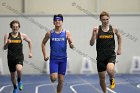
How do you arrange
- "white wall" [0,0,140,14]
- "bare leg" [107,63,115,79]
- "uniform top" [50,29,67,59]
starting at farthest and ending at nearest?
"white wall" [0,0,140,14] < "uniform top" [50,29,67,59] < "bare leg" [107,63,115,79]

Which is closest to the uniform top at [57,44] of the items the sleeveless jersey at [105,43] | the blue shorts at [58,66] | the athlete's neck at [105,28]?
the blue shorts at [58,66]

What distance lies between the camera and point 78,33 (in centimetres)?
1797

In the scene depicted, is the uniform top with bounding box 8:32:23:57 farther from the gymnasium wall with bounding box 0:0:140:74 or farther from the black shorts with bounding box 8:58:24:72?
the gymnasium wall with bounding box 0:0:140:74

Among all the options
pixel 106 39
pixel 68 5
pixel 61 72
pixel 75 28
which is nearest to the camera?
pixel 106 39

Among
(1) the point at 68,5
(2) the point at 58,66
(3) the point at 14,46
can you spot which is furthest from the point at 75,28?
(2) the point at 58,66

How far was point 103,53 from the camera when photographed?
26.9ft

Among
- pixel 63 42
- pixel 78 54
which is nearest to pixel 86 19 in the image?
pixel 78 54

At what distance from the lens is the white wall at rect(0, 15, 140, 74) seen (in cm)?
1780

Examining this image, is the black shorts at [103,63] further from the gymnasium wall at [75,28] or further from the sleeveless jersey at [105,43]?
the gymnasium wall at [75,28]

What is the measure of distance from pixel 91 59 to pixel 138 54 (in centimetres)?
267

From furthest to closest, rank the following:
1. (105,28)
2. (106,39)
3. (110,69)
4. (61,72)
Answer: (61,72) → (105,28) → (106,39) → (110,69)

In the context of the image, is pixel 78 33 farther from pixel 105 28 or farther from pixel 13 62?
pixel 105 28

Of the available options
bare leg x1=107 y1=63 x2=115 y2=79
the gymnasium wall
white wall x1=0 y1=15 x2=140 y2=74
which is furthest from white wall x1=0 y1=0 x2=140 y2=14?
bare leg x1=107 y1=63 x2=115 y2=79

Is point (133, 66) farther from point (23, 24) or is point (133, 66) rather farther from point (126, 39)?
point (23, 24)
